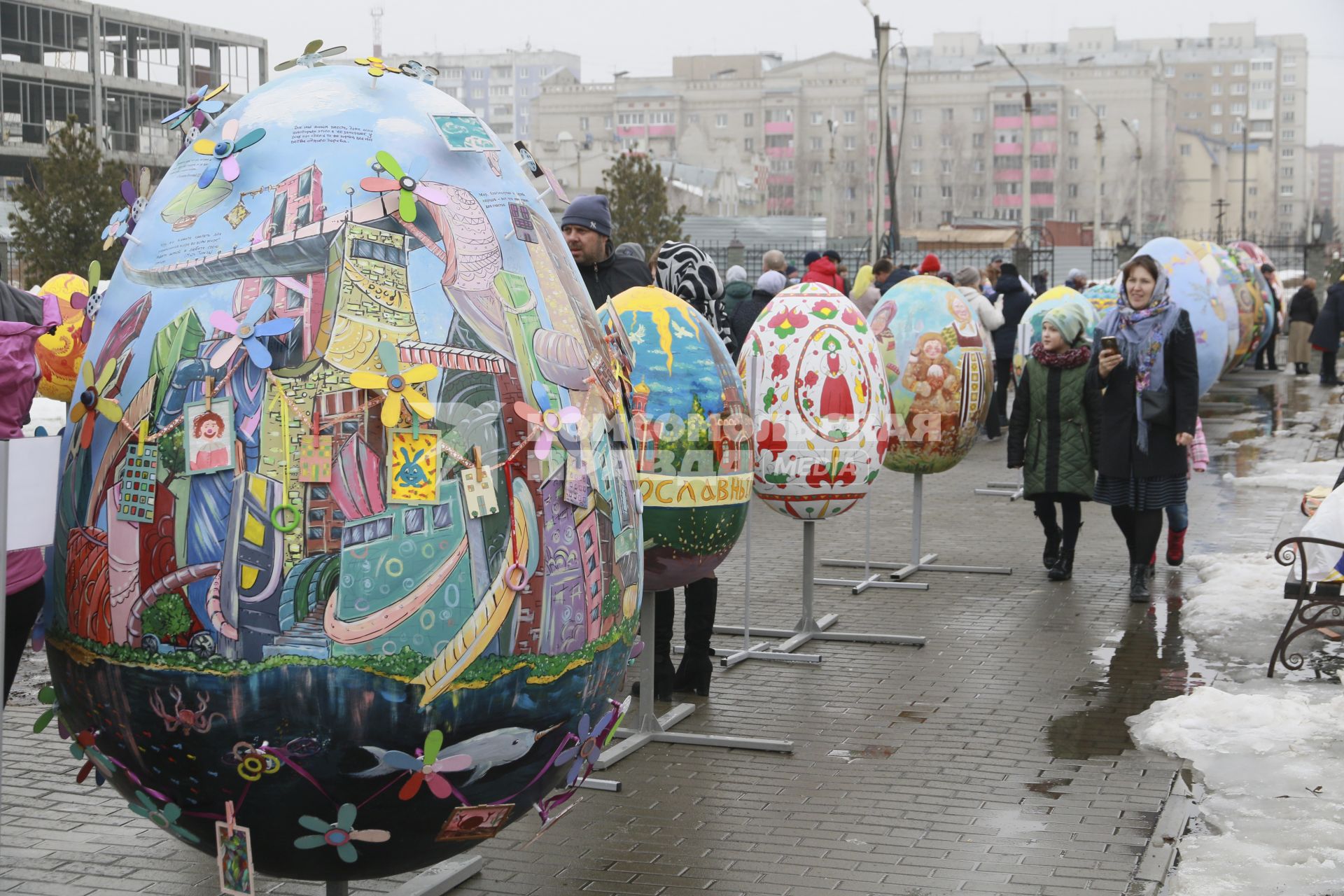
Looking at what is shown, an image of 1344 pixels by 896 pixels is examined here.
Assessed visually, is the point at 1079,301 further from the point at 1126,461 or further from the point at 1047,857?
the point at 1047,857

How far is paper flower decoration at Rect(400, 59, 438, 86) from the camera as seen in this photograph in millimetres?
4590

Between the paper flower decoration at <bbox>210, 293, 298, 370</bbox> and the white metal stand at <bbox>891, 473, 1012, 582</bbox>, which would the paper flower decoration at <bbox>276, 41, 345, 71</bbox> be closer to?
the paper flower decoration at <bbox>210, 293, 298, 370</bbox>

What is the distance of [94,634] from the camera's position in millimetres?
4102

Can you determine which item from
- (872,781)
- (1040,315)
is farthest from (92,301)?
(1040,315)

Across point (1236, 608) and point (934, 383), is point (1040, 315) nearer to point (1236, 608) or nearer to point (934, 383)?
point (934, 383)

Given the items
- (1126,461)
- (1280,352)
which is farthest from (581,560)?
(1280,352)

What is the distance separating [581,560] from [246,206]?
1248mm

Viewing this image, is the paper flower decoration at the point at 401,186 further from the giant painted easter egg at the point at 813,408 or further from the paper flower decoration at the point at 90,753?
the giant painted easter egg at the point at 813,408

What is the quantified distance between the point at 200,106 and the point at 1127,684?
589 centimetres

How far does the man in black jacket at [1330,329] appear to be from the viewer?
28.0m

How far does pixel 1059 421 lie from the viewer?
11.1 meters

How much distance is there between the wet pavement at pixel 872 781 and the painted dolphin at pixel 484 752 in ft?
4.71

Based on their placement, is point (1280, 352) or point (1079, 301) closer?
point (1079, 301)

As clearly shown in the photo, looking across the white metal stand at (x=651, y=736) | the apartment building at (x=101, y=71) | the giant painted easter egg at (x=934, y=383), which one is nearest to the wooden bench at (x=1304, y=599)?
the white metal stand at (x=651, y=736)
